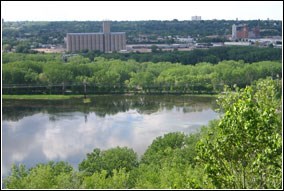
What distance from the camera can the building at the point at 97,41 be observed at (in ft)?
118

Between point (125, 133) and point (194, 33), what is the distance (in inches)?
1414

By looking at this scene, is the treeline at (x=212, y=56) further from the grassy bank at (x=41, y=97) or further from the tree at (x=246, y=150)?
the tree at (x=246, y=150)

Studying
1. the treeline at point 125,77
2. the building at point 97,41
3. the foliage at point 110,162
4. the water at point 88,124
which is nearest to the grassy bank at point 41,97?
the treeline at point 125,77

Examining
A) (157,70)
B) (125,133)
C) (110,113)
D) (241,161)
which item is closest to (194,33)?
(157,70)

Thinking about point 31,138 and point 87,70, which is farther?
point 87,70

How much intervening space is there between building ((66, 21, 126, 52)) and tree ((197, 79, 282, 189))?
32755 mm

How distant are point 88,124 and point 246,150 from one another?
11404 millimetres

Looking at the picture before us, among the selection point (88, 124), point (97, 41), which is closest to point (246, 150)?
point (88, 124)

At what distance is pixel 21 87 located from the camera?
67.8 ft

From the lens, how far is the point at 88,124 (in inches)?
573

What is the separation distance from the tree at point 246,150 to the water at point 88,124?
22.2 feet

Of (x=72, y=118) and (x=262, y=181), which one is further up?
(x=262, y=181)

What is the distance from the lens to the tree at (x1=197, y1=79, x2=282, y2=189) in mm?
3258

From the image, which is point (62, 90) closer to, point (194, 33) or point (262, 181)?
point (262, 181)
